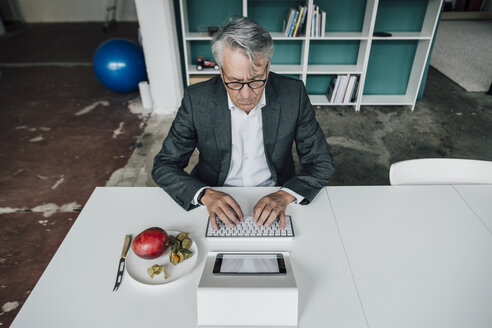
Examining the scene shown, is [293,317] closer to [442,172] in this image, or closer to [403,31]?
[442,172]

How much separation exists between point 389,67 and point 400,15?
1.86 feet

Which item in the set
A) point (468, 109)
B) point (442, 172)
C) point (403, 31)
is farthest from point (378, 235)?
point (468, 109)

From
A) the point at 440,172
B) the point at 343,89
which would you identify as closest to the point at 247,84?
the point at 440,172

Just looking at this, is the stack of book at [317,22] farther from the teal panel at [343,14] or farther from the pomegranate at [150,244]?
the pomegranate at [150,244]

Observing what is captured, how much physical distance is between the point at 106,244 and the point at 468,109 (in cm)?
419

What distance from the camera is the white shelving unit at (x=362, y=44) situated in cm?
342

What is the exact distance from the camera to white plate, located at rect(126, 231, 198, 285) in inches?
37.7

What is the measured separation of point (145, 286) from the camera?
0.94 metres

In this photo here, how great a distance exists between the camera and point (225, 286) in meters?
0.82

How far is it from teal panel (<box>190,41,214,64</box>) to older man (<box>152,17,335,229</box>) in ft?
8.09

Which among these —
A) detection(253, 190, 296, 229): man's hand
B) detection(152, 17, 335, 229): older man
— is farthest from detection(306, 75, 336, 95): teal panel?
detection(253, 190, 296, 229): man's hand

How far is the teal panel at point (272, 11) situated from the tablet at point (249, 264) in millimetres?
3079

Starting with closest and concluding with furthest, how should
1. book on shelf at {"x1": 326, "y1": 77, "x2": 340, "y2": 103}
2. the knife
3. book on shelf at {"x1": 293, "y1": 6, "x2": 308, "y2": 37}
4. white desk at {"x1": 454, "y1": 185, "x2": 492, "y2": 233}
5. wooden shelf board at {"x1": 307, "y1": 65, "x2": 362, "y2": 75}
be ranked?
the knife, white desk at {"x1": 454, "y1": 185, "x2": 492, "y2": 233}, book on shelf at {"x1": 293, "y1": 6, "x2": 308, "y2": 37}, wooden shelf board at {"x1": 307, "y1": 65, "x2": 362, "y2": 75}, book on shelf at {"x1": 326, "y1": 77, "x2": 340, "y2": 103}

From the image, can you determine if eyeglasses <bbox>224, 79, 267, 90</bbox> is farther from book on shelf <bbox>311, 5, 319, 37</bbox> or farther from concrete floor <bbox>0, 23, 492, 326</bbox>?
book on shelf <bbox>311, 5, 319, 37</bbox>
